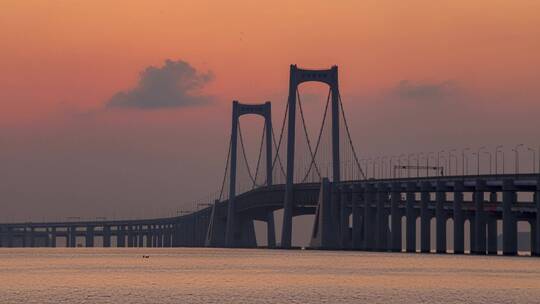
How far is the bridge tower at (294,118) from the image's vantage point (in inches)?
6472

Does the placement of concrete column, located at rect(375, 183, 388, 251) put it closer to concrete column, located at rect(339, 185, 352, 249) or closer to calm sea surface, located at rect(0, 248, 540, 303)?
concrete column, located at rect(339, 185, 352, 249)

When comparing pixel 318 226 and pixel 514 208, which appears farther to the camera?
pixel 318 226

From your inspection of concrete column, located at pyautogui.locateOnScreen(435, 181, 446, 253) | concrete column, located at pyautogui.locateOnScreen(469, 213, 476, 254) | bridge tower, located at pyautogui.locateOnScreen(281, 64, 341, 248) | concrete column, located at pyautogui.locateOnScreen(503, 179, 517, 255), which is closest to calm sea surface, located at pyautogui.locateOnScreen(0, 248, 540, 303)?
concrete column, located at pyautogui.locateOnScreen(503, 179, 517, 255)

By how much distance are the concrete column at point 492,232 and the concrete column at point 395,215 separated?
11.0 m

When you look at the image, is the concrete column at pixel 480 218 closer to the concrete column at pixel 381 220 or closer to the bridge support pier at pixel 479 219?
the bridge support pier at pixel 479 219

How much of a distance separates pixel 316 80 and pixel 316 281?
74.2m

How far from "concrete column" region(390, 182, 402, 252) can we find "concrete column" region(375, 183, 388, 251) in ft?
5.19

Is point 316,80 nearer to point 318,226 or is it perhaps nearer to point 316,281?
point 318,226

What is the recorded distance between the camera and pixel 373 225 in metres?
166

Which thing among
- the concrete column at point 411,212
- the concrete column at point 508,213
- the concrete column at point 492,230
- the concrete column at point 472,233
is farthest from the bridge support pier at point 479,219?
A: the concrete column at point 411,212

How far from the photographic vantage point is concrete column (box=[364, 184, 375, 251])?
161625 millimetres

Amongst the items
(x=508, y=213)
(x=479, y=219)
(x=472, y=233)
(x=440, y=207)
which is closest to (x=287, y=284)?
(x=508, y=213)

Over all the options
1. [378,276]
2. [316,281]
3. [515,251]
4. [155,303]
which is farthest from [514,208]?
[155,303]

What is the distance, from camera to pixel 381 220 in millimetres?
160125
